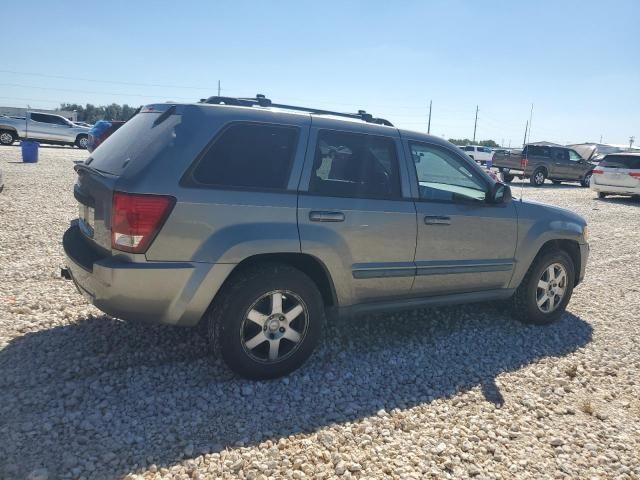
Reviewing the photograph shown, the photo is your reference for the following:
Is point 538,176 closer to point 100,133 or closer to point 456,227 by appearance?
point 100,133

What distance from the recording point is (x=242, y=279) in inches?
130

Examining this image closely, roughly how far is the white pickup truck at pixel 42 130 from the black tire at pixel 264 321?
987 inches

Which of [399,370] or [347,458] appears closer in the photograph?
[347,458]

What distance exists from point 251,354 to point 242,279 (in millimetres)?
538

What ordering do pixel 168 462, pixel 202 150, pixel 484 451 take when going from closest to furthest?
1. pixel 168 462
2. pixel 484 451
3. pixel 202 150

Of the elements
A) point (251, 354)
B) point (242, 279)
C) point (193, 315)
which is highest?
point (242, 279)

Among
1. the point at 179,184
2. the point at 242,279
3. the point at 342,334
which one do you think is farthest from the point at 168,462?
the point at 342,334

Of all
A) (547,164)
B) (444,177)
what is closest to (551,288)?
(444,177)

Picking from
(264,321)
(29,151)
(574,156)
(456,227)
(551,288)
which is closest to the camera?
(264,321)

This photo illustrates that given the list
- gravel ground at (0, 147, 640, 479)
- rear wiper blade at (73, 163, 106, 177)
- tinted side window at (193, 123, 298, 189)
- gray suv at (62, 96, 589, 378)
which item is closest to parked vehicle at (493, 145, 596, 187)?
gravel ground at (0, 147, 640, 479)

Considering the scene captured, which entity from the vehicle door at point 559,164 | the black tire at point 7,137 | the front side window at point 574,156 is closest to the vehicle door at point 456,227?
the vehicle door at point 559,164

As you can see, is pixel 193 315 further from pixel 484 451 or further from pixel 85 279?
pixel 484 451

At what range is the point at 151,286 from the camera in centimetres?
305

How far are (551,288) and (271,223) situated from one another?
318 cm
